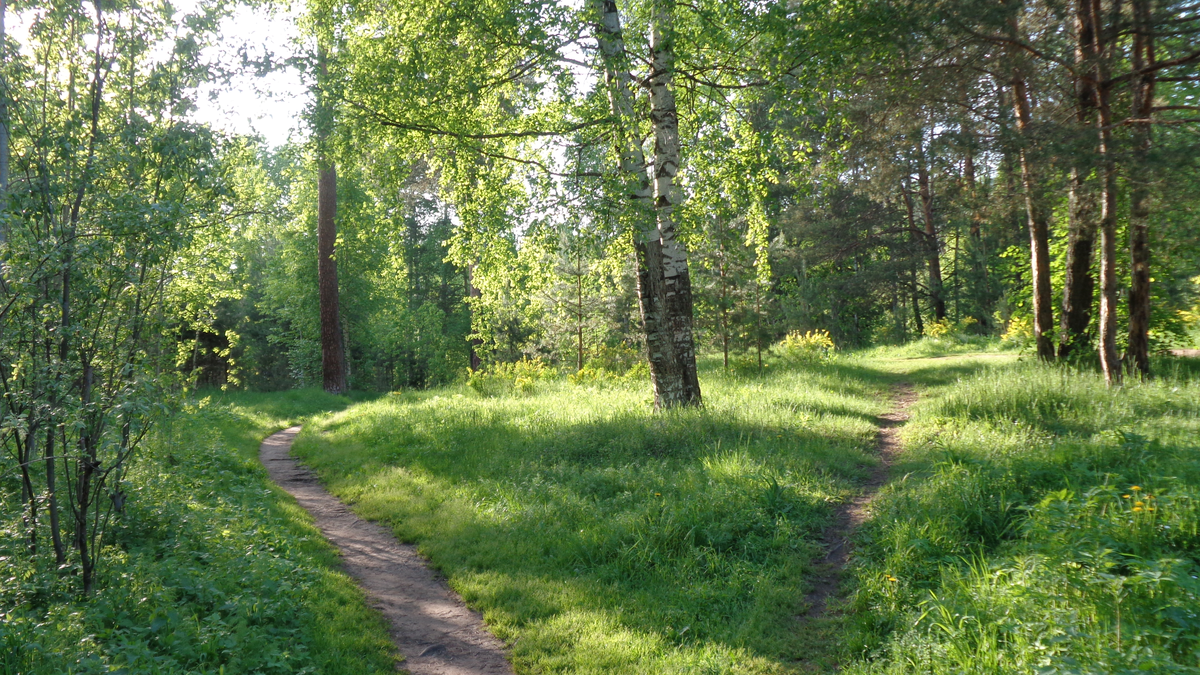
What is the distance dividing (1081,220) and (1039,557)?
8.63m

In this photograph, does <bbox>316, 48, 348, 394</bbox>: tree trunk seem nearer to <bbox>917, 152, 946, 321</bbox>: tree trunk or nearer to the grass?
the grass

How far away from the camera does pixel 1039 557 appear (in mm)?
4109

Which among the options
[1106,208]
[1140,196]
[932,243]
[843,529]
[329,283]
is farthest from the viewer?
[932,243]

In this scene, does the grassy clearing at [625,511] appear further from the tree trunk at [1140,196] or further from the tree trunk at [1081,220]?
the tree trunk at [1140,196]

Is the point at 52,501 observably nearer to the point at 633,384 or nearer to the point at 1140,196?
the point at 633,384

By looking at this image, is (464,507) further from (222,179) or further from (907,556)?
(907,556)

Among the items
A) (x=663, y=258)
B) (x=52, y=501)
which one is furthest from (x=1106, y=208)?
(x=52, y=501)

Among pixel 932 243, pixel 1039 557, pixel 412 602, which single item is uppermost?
pixel 932 243

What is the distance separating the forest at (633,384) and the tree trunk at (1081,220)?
0.07 metres

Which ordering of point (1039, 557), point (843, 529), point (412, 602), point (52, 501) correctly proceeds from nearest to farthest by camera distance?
point (1039, 557) < point (52, 501) < point (412, 602) < point (843, 529)

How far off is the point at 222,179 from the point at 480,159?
19.4 ft

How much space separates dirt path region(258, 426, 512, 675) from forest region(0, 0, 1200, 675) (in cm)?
9

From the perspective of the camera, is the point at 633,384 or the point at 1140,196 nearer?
the point at 1140,196

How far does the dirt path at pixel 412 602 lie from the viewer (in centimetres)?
459
